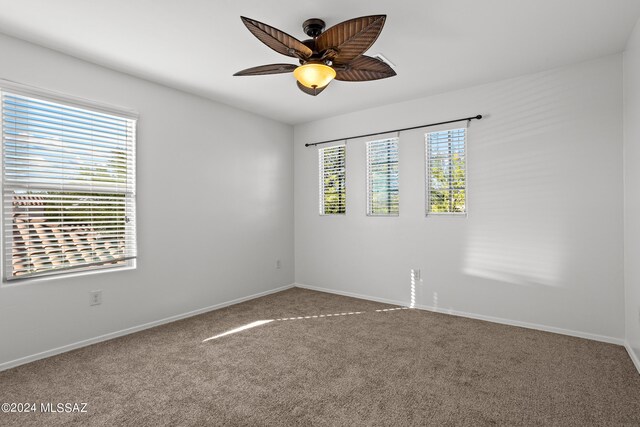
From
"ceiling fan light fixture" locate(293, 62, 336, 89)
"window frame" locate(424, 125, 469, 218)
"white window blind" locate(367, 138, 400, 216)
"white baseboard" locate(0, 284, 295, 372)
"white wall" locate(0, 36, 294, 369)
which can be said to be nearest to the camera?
"ceiling fan light fixture" locate(293, 62, 336, 89)

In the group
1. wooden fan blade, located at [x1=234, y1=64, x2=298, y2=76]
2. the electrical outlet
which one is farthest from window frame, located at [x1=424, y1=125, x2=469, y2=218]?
the electrical outlet

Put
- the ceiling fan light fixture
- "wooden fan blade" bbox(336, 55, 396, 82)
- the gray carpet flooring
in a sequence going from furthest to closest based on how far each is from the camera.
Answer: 1. "wooden fan blade" bbox(336, 55, 396, 82)
2. the ceiling fan light fixture
3. the gray carpet flooring

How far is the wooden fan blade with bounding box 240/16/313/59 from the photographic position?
1.92m

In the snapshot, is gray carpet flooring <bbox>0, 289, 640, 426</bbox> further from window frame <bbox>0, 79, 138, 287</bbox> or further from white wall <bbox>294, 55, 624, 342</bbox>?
window frame <bbox>0, 79, 138, 287</bbox>

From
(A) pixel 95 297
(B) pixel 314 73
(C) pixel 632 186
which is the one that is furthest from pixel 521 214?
(A) pixel 95 297

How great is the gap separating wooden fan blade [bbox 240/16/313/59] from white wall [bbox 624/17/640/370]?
2479 mm

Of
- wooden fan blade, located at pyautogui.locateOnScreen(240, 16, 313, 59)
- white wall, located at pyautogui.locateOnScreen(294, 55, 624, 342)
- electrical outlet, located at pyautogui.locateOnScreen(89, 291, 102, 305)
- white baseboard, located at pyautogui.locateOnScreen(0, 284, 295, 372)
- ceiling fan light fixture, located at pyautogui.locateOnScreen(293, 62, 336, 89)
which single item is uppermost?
wooden fan blade, located at pyautogui.locateOnScreen(240, 16, 313, 59)

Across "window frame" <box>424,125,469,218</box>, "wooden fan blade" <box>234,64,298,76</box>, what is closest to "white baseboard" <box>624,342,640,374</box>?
"window frame" <box>424,125,469,218</box>

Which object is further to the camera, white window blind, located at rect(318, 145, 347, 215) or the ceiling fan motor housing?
white window blind, located at rect(318, 145, 347, 215)

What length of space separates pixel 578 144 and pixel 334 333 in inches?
115

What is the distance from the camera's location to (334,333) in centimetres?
332

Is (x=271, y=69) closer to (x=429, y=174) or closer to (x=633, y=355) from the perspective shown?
(x=429, y=174)

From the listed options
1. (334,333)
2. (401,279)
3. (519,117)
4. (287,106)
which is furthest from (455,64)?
(334,333)

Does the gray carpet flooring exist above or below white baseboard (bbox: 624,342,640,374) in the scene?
below
